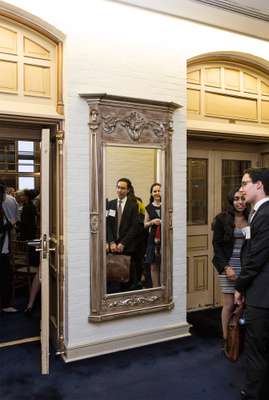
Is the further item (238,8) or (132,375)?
(238,8)

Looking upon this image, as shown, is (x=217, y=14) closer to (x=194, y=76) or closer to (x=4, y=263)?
(x=194, y=76)

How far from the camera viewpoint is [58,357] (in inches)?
127

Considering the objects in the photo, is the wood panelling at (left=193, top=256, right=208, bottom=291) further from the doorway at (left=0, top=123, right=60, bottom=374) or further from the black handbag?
the doorway at (left=0, top=123, right=60, bottom=374)

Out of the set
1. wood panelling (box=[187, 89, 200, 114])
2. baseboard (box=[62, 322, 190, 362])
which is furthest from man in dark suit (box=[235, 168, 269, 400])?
wood panelling (box=[187, 89, 200, 114])

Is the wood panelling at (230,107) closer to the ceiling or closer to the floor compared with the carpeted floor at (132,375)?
closer to the ceiling

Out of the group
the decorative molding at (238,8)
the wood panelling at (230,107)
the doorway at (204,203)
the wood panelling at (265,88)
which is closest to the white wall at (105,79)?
the decorative molding at (238,8)

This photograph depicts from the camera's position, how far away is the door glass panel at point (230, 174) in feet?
14.7

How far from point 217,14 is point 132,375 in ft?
11.3

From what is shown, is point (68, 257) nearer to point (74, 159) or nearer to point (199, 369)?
point (74, 159)

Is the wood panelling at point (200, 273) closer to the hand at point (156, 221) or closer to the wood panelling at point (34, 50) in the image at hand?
the hand at point (156, 221)

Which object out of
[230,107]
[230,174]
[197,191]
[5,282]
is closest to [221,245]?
[197,191]

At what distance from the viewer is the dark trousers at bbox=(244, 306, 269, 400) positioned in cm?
229

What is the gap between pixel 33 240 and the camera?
4172mm

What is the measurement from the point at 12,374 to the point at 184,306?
1.72 meters
